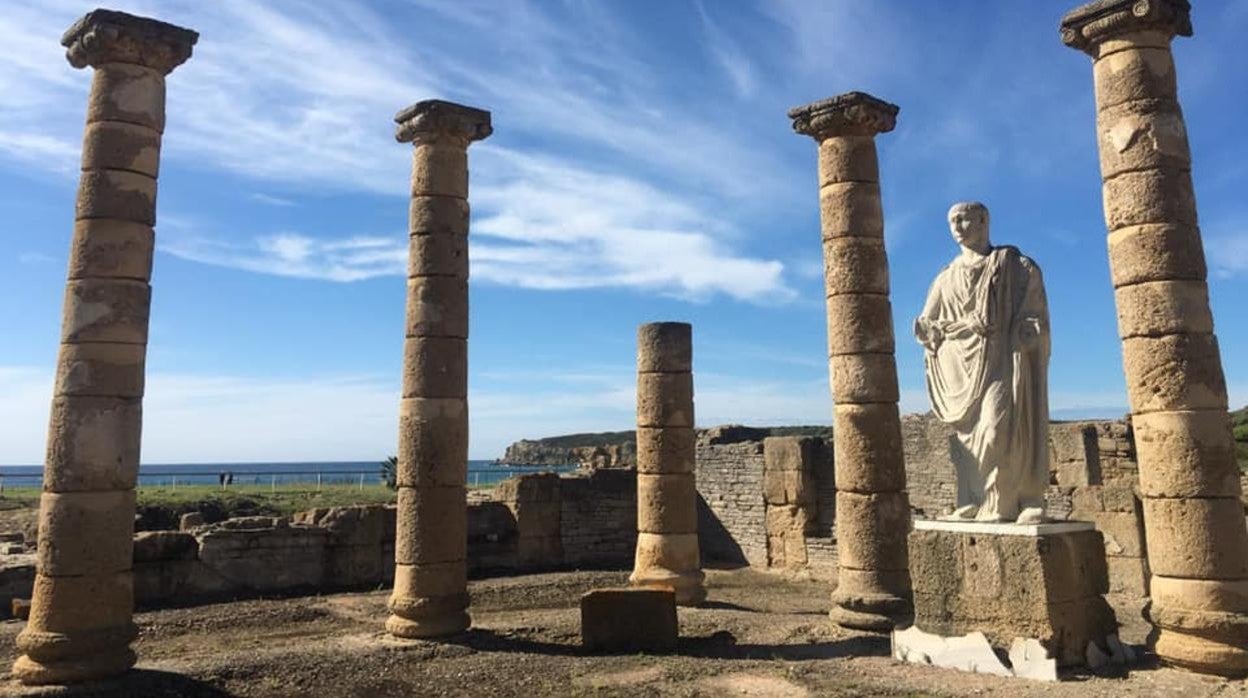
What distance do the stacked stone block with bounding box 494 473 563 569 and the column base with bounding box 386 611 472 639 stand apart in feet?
23.8

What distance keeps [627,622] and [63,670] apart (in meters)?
5.15

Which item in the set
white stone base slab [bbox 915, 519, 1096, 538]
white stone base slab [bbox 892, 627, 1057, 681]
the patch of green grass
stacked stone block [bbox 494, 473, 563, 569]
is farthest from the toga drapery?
the patch of green grass

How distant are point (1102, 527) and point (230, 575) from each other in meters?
12.8

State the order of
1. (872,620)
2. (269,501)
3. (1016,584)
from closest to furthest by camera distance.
Answer: 1. (1016,584)
2. (872,620)
3. (269,501)

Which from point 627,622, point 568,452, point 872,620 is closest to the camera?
point 627,622

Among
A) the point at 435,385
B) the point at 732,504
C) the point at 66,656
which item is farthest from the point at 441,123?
the point at 732,504

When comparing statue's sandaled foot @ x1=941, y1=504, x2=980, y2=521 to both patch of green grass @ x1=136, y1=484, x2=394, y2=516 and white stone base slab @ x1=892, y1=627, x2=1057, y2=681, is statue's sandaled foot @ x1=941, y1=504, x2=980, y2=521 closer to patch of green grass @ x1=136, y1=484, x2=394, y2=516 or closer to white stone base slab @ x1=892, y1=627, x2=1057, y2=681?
white stone base slab @ x1=892, y1=627, x2=1057, y2=681

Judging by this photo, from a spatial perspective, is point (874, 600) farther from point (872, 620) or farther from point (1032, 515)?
point (1032, 515)

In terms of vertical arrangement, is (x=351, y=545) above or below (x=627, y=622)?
above

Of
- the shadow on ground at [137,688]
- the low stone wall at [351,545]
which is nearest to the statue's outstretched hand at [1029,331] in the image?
the shadow on ground at [137,688]

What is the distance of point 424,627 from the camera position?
9914 millimetres

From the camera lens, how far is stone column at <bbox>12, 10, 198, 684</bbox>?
8148 mm

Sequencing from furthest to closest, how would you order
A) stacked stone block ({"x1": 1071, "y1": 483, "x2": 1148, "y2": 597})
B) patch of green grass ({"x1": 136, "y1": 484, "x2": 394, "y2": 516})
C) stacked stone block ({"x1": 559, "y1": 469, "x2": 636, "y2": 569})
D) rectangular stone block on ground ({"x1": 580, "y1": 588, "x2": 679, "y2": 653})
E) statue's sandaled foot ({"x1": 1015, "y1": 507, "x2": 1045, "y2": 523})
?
patch of green grass ({"x1": 136, "y1": 484, "x2": 394, "y2": 516}) < stacked stone block ({"x1": 559, "y1": 469, "x2": 636, "y2": 569}) < stacked stone block ({"x1": 1071, "y1": 483, "x2": 1148, "y2": 597}) < rectangular stone block on ground ({"x1": 580, "y1": 588, "x2": 679, "y2": 653}) < statue's sandaled foot ({"x1": 1015, "y1": 507, "x2": 1045, "y2": 523})

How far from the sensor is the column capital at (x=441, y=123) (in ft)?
35.6
